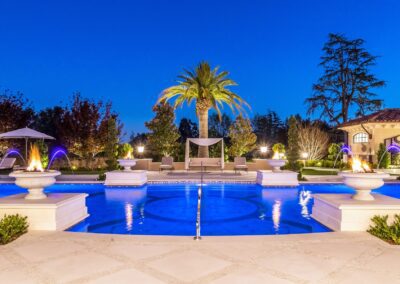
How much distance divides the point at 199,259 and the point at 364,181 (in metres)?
3.72

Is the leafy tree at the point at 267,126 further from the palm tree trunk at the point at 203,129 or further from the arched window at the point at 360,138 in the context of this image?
the palm tree trunk at the point at 203,129

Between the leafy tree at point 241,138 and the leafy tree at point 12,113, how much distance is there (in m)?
13.8

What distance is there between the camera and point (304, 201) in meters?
A: 10.5

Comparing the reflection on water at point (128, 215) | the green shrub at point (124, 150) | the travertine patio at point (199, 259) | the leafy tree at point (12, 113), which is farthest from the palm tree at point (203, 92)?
the travertine patio at point (199, 259)

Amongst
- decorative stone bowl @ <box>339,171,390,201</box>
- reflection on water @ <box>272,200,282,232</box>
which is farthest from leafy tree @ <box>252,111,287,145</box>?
decorative stone bowl @ <box>339,171,390,201</box>

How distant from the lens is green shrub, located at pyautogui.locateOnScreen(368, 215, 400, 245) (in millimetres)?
4903

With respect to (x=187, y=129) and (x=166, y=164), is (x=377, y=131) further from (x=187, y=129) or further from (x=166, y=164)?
(x=187, y=129)

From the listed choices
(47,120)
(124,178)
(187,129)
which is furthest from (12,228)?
(187,129)

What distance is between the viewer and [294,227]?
23.8 ft

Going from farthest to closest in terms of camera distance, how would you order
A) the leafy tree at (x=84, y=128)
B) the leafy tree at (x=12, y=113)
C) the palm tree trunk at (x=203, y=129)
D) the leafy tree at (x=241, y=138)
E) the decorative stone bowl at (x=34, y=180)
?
the leafy tree at (x=241, y=138) < the palm tree trunk at (x=203, y=129) < the leafy tree at (x=12, y=113) < the leafy tree at (x=84, y=128) < the decorative stone bowl at (x=34, y=180)

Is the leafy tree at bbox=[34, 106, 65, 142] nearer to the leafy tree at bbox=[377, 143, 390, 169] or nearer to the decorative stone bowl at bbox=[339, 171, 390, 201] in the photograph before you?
the leafy tree at bbox=[377, 143, 390, 169]

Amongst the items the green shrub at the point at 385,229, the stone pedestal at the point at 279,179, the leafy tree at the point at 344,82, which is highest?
the leafy tree at the point at 344,82

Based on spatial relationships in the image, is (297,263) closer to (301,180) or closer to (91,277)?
(91,277)

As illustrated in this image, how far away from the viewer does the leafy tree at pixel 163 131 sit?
848 inches
